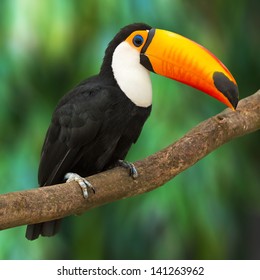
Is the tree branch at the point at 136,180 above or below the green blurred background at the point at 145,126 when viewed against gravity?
below

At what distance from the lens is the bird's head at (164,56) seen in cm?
216

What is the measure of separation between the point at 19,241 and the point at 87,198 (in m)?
1.42

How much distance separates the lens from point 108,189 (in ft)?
6.60

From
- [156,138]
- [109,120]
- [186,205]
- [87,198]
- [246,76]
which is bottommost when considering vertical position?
[87,198]

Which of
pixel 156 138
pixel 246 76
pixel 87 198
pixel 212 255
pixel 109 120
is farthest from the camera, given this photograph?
pixel 246 76

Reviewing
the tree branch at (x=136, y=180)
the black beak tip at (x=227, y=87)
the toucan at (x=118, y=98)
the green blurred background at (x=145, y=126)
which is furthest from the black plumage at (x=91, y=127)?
the green blurred background at (x=145, y=126)

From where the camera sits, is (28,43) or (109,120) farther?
(28,43)

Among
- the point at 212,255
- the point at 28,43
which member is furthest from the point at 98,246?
the point at 28,43

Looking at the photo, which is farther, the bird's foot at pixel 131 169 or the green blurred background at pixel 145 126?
the green blurred background at pixel 145 126

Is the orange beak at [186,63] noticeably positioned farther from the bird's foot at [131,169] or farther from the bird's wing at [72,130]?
the bird's foot at [131,169]

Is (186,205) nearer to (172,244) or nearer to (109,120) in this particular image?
(172,244)

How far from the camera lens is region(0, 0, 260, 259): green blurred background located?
125 inches

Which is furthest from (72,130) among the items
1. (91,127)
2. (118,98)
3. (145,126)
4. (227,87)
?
(145,126)

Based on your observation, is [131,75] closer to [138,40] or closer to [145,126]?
[138,40]
